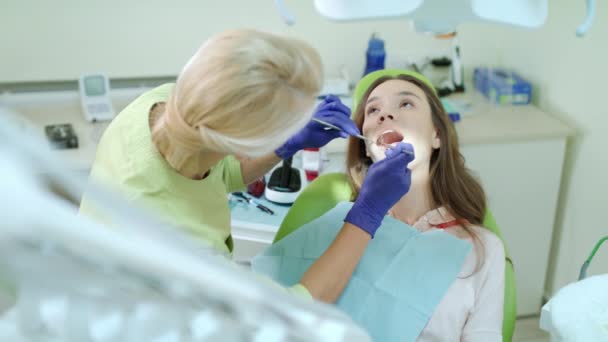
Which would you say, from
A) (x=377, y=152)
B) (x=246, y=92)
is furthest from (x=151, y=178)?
(x=377, y=152)

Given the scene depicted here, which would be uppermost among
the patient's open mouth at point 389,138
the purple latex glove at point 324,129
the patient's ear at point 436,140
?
the purple latex glove at point 324,129

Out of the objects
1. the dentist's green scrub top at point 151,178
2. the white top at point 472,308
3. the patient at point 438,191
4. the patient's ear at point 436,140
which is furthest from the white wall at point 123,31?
the white top at point 472,308

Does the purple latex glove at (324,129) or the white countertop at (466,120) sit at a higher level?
the purple latex glove at (324,129)

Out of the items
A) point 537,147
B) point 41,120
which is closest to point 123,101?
point 41,120

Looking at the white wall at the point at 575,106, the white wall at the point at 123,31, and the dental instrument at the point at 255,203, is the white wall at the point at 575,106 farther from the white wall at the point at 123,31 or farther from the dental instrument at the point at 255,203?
the dental instrument at the point at 255,203

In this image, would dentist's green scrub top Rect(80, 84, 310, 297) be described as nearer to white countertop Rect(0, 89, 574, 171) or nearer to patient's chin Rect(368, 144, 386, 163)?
patient's chin Rect(368, 144, 386, 163)

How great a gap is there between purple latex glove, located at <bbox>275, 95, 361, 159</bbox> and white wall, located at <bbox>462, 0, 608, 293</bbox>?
1.17 metres

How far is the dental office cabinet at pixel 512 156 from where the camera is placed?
2.41 meters

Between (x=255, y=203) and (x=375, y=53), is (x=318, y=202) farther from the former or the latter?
(x=375, y=53)

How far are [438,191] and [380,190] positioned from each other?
35cm

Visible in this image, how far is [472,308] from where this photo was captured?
1.54m

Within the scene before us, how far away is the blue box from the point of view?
269 cm

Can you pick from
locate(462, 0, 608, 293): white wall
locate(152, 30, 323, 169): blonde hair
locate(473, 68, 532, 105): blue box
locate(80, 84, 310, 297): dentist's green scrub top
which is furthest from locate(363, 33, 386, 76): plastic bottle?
locate(152, 30, 323, 169): blonde hair

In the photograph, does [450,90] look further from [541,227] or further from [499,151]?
[541,227]
